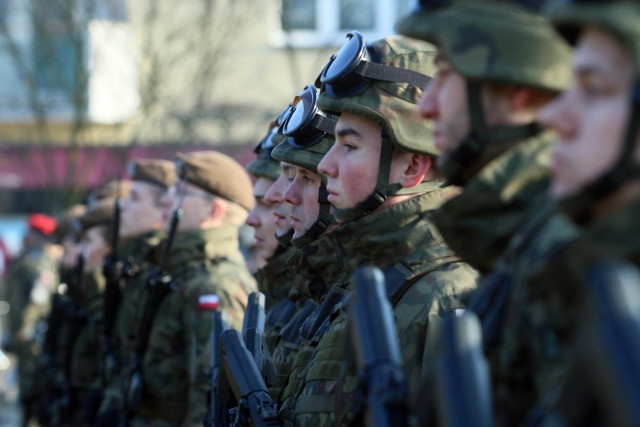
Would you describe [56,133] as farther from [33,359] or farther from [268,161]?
[268,161]

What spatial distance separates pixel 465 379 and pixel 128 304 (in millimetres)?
6693

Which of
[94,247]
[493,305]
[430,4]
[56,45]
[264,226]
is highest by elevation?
[56,45]

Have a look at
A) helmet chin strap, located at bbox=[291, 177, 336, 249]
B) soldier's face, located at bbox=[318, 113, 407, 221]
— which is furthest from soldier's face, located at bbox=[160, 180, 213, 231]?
soldier's face, located at bbox=[318, 113, 407, 221]

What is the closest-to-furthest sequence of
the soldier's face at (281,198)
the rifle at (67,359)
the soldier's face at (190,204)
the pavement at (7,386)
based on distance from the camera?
the soldier's face at (281,198)
the soldier's face at (190,204)
the rifle at (67,359)
the pavement at (7,386)

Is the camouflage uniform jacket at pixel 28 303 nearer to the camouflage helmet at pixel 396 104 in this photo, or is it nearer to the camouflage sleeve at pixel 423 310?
the camouflage helmet at pixel 396 104

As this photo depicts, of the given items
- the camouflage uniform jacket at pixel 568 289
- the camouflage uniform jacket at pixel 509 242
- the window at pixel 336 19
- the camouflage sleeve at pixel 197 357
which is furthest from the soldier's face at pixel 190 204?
the window at pixel 336 19

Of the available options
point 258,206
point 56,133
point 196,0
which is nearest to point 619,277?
point 258,206

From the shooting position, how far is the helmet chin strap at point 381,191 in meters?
4.86

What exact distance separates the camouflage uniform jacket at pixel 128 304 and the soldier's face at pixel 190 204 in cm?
25

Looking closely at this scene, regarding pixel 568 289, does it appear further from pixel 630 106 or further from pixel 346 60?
pixel 346 60

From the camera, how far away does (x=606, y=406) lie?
2215 millimetres

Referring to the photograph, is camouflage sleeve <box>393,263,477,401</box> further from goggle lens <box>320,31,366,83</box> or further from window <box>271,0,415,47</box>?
window <box>271,0,415,47</box>

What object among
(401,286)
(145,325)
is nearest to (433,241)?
(401,286)

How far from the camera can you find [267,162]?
292 inches
